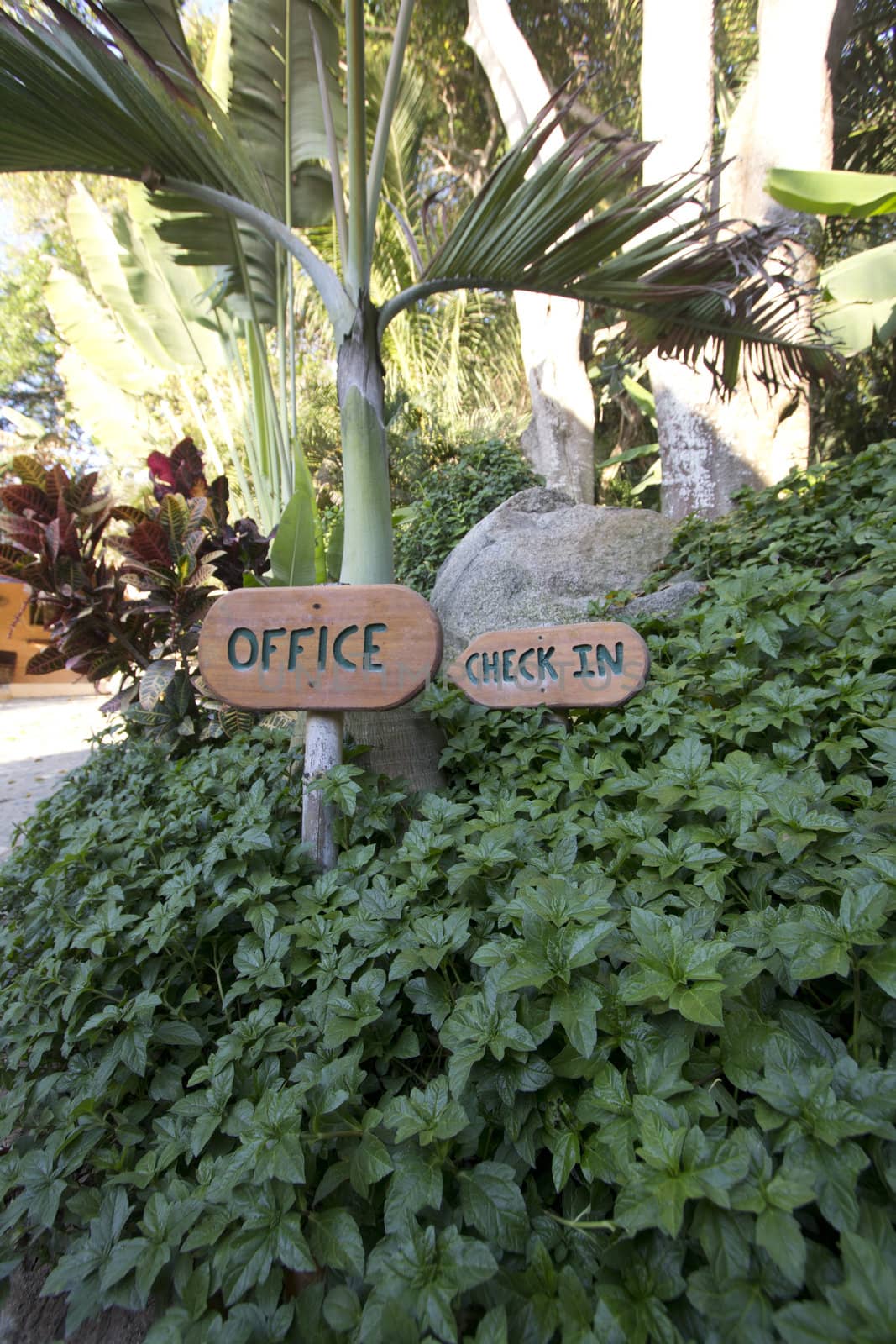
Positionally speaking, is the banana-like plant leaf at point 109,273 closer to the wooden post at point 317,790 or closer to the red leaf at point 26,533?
the red leaf at point 26,533

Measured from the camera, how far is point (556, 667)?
1.77 metres

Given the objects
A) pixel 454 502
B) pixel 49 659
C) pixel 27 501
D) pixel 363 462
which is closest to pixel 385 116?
pixel 363 462

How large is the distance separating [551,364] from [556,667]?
533cm

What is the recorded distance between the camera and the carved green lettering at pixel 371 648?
1473mm

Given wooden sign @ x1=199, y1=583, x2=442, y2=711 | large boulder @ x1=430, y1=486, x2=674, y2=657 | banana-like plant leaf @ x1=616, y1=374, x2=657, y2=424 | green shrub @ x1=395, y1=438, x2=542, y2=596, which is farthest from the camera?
banana-like plant leaf @ x1=616, y1=374, x2=657, y2=424

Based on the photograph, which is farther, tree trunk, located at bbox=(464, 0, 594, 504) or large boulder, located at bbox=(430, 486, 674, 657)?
tree trunk, located at bbox=(464, 0, 594, 504)

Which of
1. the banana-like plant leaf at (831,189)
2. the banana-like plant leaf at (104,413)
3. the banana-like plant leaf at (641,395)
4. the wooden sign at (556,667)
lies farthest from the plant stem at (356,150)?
the banana-like plant leaf at (641,395)

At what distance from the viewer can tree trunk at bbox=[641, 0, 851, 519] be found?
14.4ft

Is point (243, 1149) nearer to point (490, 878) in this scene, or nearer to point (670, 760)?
point (490, 878)

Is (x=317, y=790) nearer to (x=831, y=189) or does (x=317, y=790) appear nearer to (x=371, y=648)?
(x=371, y=648)

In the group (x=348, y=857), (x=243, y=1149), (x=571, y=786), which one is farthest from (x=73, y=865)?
(x=571, y=786)

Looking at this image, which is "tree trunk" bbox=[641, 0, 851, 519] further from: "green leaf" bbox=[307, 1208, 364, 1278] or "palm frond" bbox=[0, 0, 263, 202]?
"green leaf" bbox=[307, 1208, 364, 1278]

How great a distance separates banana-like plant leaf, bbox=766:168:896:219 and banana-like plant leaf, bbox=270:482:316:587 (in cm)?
352

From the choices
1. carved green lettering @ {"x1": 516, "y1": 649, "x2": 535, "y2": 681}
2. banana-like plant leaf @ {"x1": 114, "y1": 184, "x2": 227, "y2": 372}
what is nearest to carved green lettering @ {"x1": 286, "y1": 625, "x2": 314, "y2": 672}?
carved green lettering @ {"x1": 516, "y1": 649, "x2": 535, "y2": 681}
